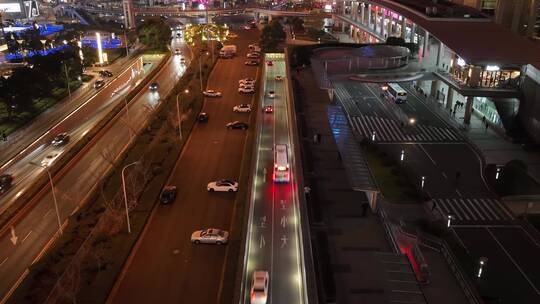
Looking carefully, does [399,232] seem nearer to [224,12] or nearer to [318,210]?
[318,210]

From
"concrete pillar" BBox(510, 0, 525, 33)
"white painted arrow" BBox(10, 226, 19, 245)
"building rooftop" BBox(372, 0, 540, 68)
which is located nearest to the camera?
"white painted arrow" BBox(10, 226, 19, 245)

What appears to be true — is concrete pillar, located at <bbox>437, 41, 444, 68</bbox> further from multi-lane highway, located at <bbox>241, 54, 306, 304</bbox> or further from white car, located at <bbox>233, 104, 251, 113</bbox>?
multi-lane highway, located at <bbox>241, 54, 306, 304</bbox>

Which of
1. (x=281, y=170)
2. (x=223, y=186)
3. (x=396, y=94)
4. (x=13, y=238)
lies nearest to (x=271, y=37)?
(x=396, y=94)

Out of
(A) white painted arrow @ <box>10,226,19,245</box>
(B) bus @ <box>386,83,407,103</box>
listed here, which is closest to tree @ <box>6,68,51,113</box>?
(A) white painted arrow @ <box>10,226,19,245</box>

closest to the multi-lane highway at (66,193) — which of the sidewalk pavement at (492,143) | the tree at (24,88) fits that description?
the tree at (24,88)

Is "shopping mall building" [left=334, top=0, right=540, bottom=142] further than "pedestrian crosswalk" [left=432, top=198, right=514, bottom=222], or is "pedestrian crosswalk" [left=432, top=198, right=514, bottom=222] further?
"shopping mall building" [left=334, top=0, right=540, bottom=142]

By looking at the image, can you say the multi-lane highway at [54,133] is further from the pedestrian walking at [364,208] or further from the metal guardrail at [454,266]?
the metal guardrail at [454,266]

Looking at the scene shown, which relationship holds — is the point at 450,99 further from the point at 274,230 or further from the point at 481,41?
the point at 274,230
